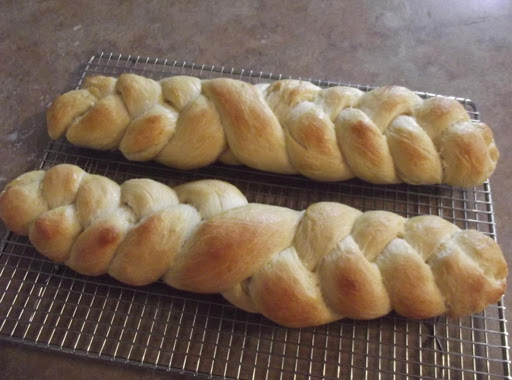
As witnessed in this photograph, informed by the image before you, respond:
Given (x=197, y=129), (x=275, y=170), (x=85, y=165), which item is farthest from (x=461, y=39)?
(x=85, y=165)

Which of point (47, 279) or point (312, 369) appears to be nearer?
point (312, 369)

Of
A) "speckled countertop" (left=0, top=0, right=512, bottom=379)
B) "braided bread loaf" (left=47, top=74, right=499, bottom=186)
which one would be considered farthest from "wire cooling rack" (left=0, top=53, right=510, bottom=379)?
"speckled countertop" (left=0, top=0, right=512, bottom=379)

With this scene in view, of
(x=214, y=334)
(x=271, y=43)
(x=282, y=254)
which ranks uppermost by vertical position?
(x=271, y=43)

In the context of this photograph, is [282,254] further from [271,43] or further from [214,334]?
[271,43]

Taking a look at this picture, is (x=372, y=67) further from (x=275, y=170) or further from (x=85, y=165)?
(x=85, y=165)

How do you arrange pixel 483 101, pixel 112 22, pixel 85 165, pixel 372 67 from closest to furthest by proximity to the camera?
pixel 85 165, pixel 483 101, pixel 372 67, pixel 112 22

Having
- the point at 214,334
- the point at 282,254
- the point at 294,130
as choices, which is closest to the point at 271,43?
Result: the point at 294,130
